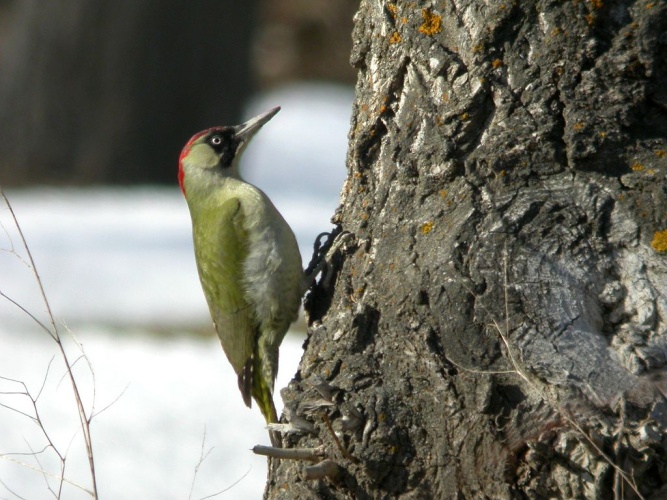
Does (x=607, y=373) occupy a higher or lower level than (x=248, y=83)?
lower

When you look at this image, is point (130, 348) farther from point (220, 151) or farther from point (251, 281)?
point (251, 281)

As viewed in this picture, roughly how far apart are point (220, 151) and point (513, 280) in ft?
7.89

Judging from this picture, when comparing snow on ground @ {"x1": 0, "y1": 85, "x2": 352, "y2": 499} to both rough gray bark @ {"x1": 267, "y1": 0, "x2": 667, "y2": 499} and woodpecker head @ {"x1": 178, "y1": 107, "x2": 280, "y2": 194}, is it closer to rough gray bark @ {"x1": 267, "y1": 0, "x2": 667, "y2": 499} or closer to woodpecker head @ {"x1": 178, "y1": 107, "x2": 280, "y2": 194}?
rough gray bark @ {"x1": 267, "y1": 0, "x2": 667, "y2": 499}

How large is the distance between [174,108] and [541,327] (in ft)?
→ 34.1

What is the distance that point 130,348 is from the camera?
7.31 metres

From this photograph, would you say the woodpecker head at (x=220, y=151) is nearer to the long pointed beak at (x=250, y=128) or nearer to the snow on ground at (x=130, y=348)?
the long pointed beak at (x=250, y=128)

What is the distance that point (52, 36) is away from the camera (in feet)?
39.3

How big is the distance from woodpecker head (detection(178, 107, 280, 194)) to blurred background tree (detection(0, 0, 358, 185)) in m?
7.46

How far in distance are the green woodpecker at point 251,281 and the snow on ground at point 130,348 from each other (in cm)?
89

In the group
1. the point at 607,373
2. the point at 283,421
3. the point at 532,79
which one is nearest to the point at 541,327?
the point at 607,373

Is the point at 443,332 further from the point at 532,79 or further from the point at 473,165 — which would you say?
the point at 532,79

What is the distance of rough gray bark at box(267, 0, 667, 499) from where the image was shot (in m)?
2.49

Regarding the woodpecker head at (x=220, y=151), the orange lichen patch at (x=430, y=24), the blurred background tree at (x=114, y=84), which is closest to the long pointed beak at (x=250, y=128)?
the woodpecker head at (x=220, y=151)

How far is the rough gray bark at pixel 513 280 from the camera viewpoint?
8.17 feet
